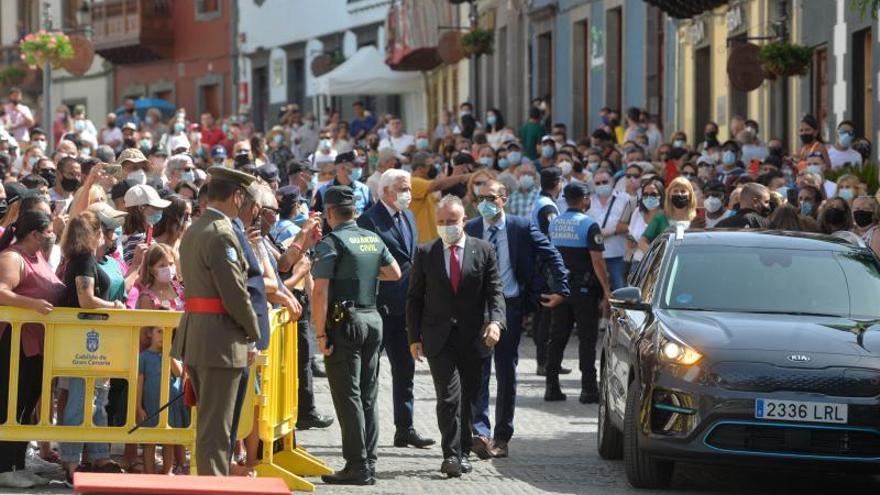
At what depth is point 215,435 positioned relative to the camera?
10938 mm

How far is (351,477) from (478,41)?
29.5 meters

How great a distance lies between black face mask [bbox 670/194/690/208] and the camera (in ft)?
57.6

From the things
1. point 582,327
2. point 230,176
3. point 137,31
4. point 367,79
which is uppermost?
point 137,31

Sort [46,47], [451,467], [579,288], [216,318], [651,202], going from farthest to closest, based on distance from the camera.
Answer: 1. [46,47]
2. [651,202]
3. [579,288]
4. [451,467]
5. [216,318]

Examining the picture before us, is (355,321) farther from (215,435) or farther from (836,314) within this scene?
(836,314)

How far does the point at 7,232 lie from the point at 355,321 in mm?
2062

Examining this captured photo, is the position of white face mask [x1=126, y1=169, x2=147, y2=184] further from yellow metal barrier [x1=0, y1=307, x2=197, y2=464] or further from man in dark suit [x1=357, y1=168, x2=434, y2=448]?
yellow metal barrier [x1=0, y1=307, x2=197, y2=464]

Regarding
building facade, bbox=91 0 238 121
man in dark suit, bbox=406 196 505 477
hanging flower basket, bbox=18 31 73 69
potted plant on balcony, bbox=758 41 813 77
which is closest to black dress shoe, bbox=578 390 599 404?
man in dark suit, bbox=406 196 505 477

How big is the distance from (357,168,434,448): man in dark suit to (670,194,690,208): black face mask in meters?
3.27

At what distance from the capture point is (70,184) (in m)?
18.1

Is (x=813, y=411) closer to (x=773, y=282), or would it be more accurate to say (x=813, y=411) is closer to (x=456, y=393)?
(x=773, y=282)

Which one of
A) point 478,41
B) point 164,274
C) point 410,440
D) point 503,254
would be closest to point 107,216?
point 164,274

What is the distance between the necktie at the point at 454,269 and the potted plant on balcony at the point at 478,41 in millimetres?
28350

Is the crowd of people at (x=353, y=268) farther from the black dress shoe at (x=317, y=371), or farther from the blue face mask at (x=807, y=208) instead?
the black dress shoe at (x=317, y=371)
